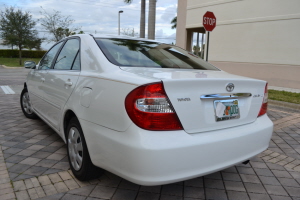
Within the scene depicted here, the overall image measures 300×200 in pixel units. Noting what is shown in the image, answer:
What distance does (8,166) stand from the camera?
294 centimetres

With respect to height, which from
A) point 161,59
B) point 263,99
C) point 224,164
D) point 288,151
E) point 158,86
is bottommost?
point 288,151

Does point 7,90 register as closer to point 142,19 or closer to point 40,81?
point 40,81

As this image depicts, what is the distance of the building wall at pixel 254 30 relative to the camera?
10.6m

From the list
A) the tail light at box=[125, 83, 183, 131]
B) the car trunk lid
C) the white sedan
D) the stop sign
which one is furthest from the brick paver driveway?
the stop sign

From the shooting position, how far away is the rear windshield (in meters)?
2.55

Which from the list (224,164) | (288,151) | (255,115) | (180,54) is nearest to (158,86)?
(224,164)

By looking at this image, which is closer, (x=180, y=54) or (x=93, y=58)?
(x=93, y=58)

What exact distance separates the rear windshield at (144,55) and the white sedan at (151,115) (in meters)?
0.01

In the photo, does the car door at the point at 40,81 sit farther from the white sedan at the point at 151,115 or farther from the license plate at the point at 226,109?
the license plate at the point at 226,109

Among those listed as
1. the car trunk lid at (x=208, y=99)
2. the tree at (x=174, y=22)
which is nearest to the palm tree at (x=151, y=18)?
the car trunk lid at (x=208, y=99)

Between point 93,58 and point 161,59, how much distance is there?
2.39ft

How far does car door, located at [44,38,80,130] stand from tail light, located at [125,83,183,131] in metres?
1.00

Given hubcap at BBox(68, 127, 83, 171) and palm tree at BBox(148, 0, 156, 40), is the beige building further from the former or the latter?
hubcap at BBox(68, 127, 83, 171)

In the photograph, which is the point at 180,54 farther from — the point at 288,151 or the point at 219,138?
the point at 288,151
